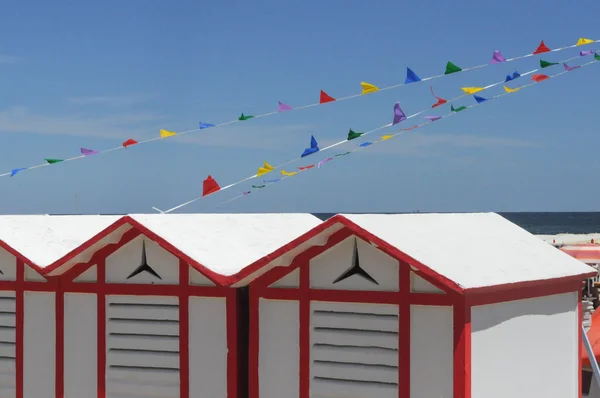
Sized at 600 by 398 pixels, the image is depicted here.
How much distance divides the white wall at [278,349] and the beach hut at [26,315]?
2482 millimetres

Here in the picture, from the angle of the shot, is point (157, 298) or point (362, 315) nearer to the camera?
point (362, 315)

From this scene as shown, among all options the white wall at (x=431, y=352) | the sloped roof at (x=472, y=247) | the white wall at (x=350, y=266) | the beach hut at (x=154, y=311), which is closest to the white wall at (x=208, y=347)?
the beach hut at (x=154, y=311)

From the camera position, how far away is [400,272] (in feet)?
27.9

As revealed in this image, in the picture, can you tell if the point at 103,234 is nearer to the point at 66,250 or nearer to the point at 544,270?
the point at 66,250

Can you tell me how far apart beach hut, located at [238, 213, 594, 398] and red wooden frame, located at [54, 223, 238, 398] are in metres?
0.26

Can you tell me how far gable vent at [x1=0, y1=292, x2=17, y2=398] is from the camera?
10477 millimetres

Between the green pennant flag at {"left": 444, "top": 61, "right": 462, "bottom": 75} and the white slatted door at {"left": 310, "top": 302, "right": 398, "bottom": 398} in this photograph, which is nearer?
the white slatted door at {"left": 310, "top": 302, "right": 398, "bottom": 398}

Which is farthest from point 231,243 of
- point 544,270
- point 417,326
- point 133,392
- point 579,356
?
point 579,356

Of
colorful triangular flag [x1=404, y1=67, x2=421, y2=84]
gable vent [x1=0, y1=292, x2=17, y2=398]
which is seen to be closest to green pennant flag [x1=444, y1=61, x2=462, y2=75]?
colorful triangular flag [x1=404, y1=67, x2=421, y2=84]

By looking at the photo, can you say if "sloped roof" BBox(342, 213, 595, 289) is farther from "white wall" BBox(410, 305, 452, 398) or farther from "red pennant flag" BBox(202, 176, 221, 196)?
"red pennant flag" BBox(202, 176, 221, 196)

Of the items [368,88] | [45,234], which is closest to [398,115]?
[368,88]

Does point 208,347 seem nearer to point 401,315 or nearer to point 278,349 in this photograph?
point 278,349

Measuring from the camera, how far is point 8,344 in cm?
1053

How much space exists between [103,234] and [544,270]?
14.6ft
